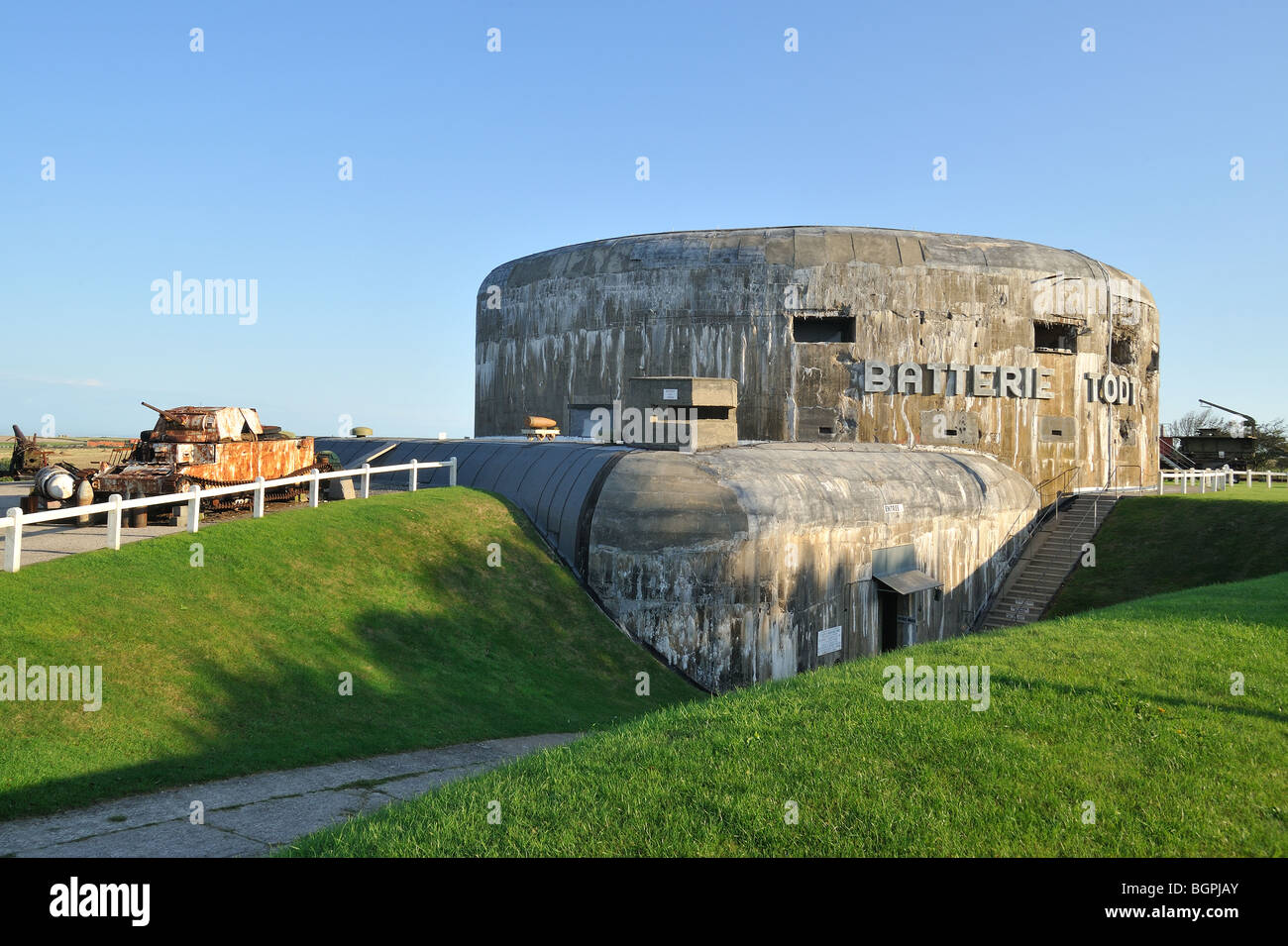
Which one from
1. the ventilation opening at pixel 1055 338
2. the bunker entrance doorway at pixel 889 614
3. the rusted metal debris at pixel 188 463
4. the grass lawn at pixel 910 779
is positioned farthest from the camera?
the ventilation opening at pixel 1055 338

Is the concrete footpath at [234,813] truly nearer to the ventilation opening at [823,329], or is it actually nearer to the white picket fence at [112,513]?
the white picket fence at [112,513]

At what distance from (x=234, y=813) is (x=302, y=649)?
489 centimetres

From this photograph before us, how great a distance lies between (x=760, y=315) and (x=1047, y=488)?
13.6 metres

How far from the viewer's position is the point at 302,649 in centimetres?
1417

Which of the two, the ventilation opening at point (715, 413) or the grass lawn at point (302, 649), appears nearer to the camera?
the grass lawn at point (302, 649)

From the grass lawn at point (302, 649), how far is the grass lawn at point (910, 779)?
4.38 m

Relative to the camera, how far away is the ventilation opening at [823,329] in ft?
112

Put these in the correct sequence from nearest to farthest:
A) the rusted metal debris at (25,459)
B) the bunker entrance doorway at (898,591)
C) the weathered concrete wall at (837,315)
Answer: the bunker entrance doorway at (898,591)
the rusted metal debris at (25,459)
the weathered concrete wall at (837,315)

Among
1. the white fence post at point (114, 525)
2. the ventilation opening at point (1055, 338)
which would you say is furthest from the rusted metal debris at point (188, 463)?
the ventilation opening at point (1055, 338)

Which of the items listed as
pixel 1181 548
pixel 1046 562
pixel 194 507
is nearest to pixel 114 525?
pixel 194 507

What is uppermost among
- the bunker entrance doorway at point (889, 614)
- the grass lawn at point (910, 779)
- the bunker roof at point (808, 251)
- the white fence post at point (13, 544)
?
the bunker roof at point (808, 251)

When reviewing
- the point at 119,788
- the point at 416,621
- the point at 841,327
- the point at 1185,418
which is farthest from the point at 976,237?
the point at 1185,418

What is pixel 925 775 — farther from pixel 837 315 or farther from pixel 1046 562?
pixel 837 315
